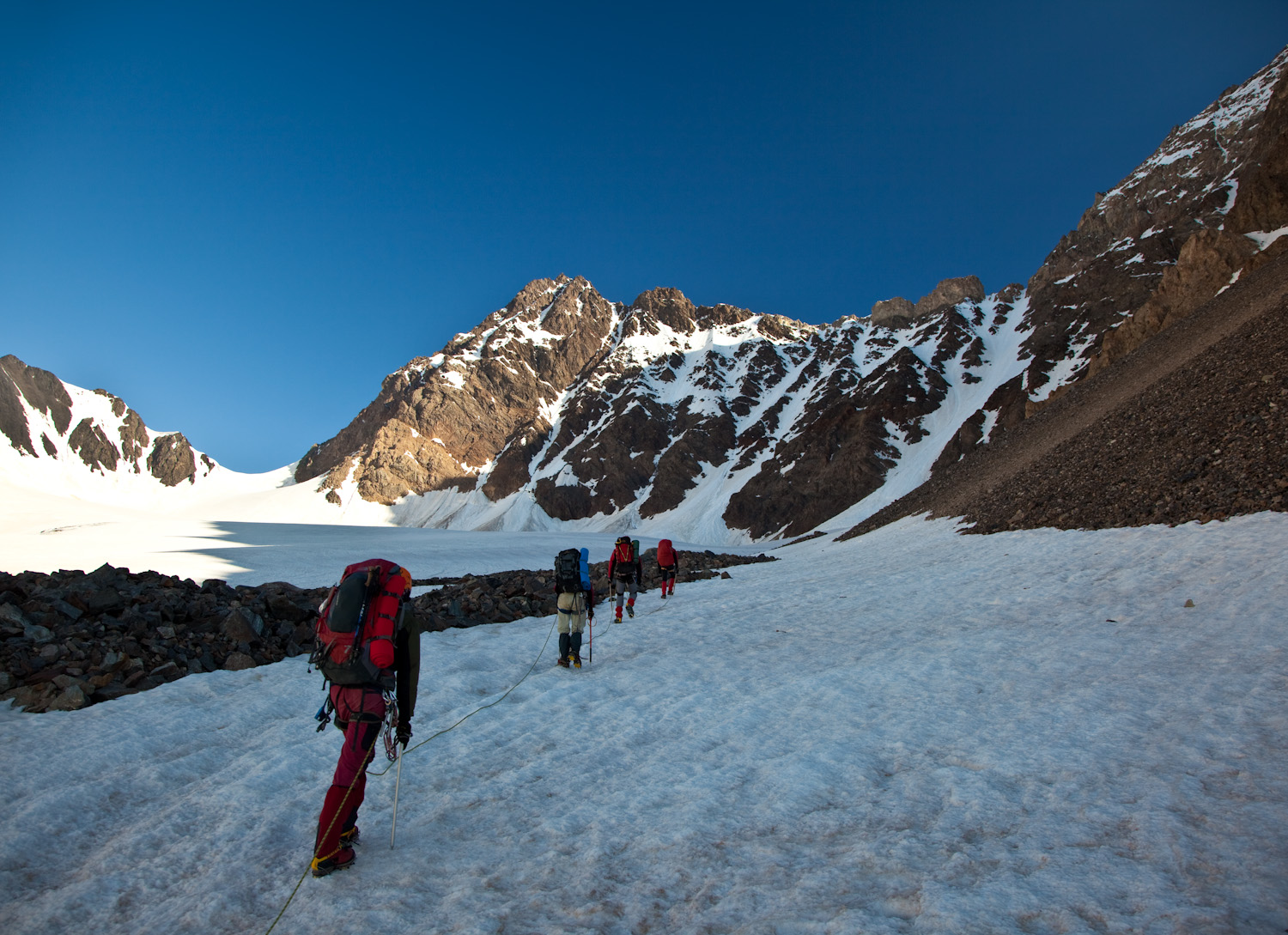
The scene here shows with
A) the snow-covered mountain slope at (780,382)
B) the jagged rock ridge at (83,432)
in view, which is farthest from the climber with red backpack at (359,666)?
the jagged rock ridge at (83,432)

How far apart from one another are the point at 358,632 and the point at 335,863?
1.36 metres

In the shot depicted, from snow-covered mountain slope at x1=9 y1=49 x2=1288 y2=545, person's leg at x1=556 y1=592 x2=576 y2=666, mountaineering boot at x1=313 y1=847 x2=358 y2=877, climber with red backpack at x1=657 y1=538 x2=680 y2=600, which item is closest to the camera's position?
mountaineering boot at x1=313 y1=847 x2=358 y2=877

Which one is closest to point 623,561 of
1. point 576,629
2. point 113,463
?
point 576,629

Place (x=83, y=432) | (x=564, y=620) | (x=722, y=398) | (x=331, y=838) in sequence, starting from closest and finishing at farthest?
(x=331, y=838)
(x=564, y=620)
(x=722, y=398)
(x=83, y=432)

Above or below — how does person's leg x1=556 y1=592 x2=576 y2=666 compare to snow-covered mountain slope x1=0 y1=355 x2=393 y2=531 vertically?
below

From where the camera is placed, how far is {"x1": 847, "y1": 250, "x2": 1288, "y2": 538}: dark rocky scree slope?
12227 mm

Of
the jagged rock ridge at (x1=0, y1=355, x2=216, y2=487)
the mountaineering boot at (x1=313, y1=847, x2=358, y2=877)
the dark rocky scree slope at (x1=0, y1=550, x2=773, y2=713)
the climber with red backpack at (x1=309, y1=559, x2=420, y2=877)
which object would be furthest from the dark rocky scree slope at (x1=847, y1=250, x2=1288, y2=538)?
the jagged rock ridge at (x1=0, y1=355, x2=216, y2=487)

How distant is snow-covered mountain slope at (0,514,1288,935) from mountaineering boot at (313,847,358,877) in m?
0.06

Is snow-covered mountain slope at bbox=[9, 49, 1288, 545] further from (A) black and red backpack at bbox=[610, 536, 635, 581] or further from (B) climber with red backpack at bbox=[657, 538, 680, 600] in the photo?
(A) black and red backpack at bbox=[610, 536, 635, 581]

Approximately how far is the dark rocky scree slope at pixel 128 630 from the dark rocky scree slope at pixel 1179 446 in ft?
50.1

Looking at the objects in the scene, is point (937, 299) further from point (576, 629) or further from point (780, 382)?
point (576, 629)

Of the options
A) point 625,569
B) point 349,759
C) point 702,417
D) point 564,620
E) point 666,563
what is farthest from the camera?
point 702,417

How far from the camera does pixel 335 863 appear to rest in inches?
138

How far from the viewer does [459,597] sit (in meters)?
12.3
